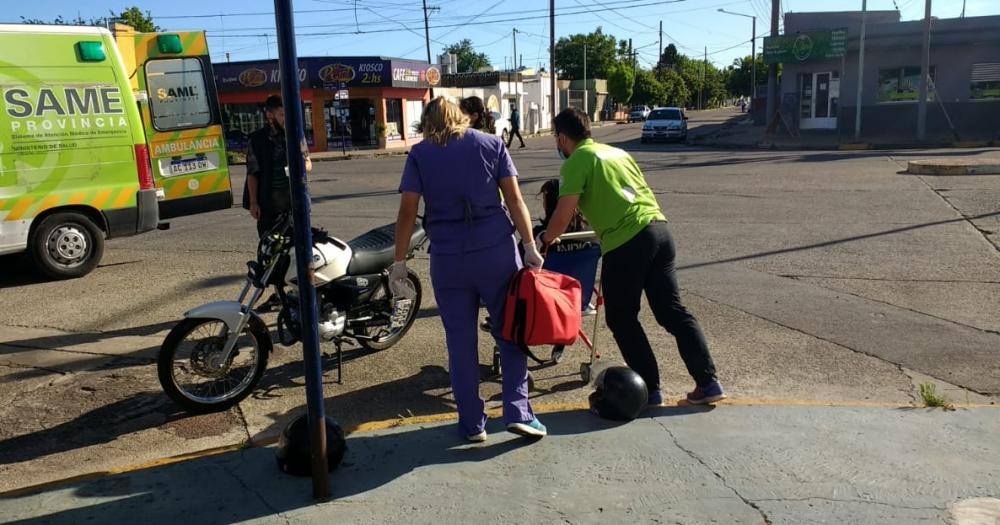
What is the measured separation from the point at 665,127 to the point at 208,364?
3099 cm

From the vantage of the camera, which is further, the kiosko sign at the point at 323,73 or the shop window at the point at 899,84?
the kiosko sign at the point at 323,73

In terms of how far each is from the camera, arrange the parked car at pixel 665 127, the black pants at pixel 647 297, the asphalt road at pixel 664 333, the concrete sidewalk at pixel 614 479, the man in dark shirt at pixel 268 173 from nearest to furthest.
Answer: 1. the concrete sidewalk at pixel 614 479
2. the black pants at pixel 647 297
3. the asphalt road at pixel 664 333
4. the man in dark shirt at pixel 268 173
5. the parked car at pixel 665 127

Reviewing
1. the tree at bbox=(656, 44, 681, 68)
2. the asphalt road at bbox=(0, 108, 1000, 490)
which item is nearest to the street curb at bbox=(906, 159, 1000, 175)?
the asphalt road at bbox=(0, 108, 1000, 490)

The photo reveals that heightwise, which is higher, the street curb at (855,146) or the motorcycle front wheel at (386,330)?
the street curb at (855,146)

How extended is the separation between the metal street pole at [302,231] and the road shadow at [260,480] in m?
0.21

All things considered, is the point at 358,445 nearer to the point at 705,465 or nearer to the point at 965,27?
the point at 705,465

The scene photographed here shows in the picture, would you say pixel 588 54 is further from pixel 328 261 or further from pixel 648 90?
pixel 328 261

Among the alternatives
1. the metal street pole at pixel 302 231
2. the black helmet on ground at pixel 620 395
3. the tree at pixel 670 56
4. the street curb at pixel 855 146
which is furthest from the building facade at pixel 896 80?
the tree at pixel 670 56

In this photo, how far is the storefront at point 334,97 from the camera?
124ft

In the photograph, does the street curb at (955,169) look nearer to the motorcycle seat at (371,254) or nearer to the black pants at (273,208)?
the motorcycle seat at (371,254)

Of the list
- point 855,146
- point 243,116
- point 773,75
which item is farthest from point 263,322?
point 243,116

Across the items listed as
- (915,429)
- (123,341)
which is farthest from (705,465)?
(123,341)

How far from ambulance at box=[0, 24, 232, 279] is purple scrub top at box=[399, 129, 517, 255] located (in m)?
6.22

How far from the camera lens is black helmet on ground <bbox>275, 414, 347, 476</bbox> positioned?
3.71 meters
